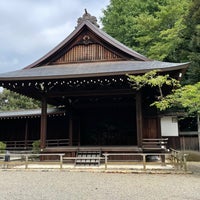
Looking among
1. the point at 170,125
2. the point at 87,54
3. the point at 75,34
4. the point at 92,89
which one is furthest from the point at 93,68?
the point at 170,125

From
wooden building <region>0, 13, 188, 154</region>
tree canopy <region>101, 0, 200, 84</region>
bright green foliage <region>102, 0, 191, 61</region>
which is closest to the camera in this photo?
wooden building <region>0, 13, 188, 154</region>

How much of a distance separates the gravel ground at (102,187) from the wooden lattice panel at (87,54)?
6.81 m

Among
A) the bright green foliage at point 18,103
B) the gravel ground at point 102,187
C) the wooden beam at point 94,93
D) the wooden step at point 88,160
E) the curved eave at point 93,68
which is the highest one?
the bright green foliage at point 18,103

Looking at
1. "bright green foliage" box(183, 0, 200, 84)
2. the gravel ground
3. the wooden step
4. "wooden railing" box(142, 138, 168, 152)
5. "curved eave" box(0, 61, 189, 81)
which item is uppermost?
"bright green foliage" box(183, 0, 200, 84)

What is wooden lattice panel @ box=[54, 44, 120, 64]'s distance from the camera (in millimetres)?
13680

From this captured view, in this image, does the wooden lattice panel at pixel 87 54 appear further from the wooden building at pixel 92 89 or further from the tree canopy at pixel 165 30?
the tree canopy at pixel 165 30

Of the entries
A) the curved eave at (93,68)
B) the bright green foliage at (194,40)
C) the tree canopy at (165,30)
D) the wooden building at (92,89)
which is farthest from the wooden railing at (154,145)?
the tree canopy at (165,30)

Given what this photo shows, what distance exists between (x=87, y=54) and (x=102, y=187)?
8457 millimetres

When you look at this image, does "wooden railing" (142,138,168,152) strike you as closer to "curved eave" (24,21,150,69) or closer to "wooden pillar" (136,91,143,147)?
"wooden pillar" (136,91,143,147)

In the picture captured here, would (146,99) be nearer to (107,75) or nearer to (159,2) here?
(107,75)

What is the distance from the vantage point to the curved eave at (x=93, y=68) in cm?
1038

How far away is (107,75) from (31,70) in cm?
478

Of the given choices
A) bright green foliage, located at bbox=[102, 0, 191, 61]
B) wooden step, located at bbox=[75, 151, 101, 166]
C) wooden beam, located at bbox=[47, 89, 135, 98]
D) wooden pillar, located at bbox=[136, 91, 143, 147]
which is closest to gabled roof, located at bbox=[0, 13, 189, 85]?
wooden beam, located at bbox=[47, 89, 135, 98]

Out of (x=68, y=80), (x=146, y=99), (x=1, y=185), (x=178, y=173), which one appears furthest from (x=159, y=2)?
(x=1, y=185)
